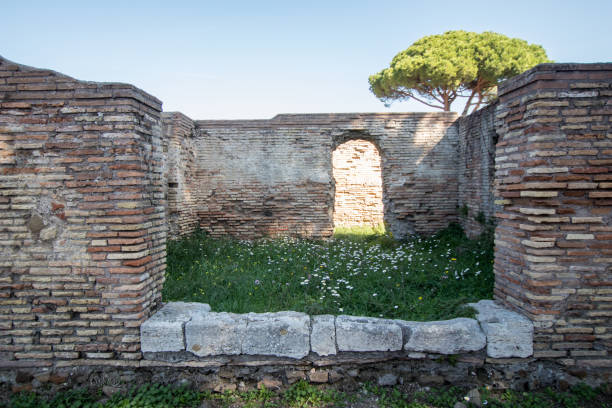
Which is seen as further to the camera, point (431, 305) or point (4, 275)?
point (431, 305)

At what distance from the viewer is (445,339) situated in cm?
300

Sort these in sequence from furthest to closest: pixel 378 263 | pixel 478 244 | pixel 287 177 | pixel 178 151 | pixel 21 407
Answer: pixel 287 177 < pixel 178 151 < pixel 478 244 < pixel 378 263 < pixel 21 407

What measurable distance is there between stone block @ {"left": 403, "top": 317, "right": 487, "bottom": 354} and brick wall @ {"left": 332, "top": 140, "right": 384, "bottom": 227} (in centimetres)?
900

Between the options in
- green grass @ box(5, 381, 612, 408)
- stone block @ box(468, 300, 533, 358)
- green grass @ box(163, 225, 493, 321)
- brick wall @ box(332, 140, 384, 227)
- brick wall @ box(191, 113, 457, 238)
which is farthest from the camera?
brick wall @ box(332, 140, 384, 227)

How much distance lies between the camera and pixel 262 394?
9.92ft

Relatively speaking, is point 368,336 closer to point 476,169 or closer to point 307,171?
point 476,169

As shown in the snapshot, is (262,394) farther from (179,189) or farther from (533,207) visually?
(179,189)

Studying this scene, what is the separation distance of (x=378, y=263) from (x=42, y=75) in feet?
16.7

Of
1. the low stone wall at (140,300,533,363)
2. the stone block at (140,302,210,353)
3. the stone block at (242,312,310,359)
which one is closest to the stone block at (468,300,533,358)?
the low stone wall at (140,300,533,363)

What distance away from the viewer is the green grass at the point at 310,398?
282 centimetres

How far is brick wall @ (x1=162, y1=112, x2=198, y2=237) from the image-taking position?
7.39 meters

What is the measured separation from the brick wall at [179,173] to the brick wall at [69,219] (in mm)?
4248

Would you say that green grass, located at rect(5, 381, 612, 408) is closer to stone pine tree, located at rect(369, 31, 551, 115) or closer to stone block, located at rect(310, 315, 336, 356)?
stone block, located at rect(310, 315, 336, 356)

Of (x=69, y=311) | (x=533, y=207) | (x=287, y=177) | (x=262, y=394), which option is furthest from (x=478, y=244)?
(x=69, y=311)
